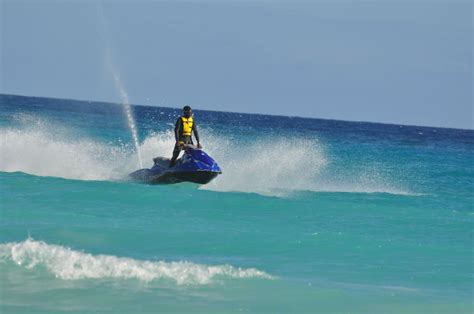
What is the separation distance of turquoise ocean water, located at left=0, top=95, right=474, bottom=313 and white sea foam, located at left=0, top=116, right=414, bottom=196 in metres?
0.07

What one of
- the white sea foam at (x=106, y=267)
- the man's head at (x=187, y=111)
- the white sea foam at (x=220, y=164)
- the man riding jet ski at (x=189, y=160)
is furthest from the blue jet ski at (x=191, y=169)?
the white sea foam at (x=106, y=267)

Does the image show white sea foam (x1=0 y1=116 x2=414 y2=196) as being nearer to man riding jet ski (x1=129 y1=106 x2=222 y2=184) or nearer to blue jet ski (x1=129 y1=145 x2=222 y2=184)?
blue jet ski (x1=129 y1=145 x2=222 y2=184)

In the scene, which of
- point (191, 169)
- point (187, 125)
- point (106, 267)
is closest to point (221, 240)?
point (106, 267)

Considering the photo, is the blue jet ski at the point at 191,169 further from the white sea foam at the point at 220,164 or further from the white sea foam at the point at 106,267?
the white sea foam at the point at 106,267

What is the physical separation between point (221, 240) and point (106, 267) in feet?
9.34

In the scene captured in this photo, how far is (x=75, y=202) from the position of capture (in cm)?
1549

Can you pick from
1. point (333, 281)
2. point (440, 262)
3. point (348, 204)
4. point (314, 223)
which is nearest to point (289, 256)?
point (333, 281)

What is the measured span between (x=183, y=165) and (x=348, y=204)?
363cm

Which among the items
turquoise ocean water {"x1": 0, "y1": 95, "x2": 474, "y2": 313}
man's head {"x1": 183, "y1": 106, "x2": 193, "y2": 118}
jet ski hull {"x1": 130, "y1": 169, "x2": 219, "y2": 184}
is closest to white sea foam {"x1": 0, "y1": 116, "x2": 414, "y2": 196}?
turquoise ocean water {"x1": 0, "y1": 95, "x2": 474, "y2": 313}

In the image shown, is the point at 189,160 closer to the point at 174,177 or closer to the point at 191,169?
the point at 191,169

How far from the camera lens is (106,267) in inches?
400

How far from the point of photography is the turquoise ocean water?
9547 millimetres

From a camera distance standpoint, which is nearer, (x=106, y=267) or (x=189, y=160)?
(x=106, y=267)

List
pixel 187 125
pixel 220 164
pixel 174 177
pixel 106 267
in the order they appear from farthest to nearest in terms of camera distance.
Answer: pixel 220 164 < pixel 174 177 < pixel 187 125 < pixel 106 267
